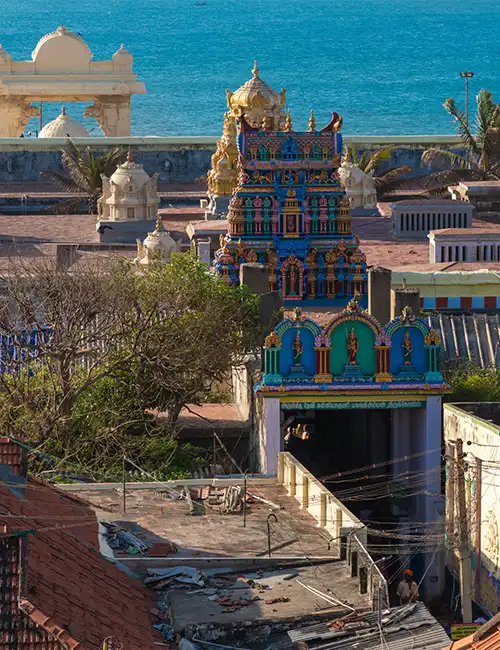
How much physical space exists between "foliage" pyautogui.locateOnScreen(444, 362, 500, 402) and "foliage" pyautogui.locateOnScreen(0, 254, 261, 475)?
13.4 feet

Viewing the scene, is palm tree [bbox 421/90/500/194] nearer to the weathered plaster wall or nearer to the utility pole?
the weathered plaster wall

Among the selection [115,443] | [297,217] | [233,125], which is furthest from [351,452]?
[233,125]

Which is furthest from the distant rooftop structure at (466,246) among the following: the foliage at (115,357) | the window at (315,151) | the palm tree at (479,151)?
the palm tree at (479,151)

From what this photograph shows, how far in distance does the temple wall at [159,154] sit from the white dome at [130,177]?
15295 millimetres

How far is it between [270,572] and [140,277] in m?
15.5

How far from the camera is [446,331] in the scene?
4238 centimetres

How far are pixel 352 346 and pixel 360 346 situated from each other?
0.14m

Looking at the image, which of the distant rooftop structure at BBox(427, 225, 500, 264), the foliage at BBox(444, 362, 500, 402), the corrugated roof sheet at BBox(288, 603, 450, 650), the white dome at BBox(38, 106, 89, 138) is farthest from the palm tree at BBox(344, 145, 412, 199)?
the corrugated roof sheet at BBox(288, 603, 450, 650)

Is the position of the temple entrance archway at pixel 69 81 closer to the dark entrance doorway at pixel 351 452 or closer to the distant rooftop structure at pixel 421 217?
the distant rooftop structure at pixel 421 217

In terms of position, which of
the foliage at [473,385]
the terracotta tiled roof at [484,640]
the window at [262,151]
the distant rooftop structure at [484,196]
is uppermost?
the distant rooftop structure at [484,196]

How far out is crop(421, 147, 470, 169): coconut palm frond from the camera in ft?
273

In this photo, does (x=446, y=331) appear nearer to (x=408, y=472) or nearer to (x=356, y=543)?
(x=408, y=472)

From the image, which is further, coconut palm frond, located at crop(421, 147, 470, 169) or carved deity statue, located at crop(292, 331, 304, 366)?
coconut palm frond, located at crop(421, 147, 470, 169)

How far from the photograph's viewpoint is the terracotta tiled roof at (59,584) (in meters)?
22.8
